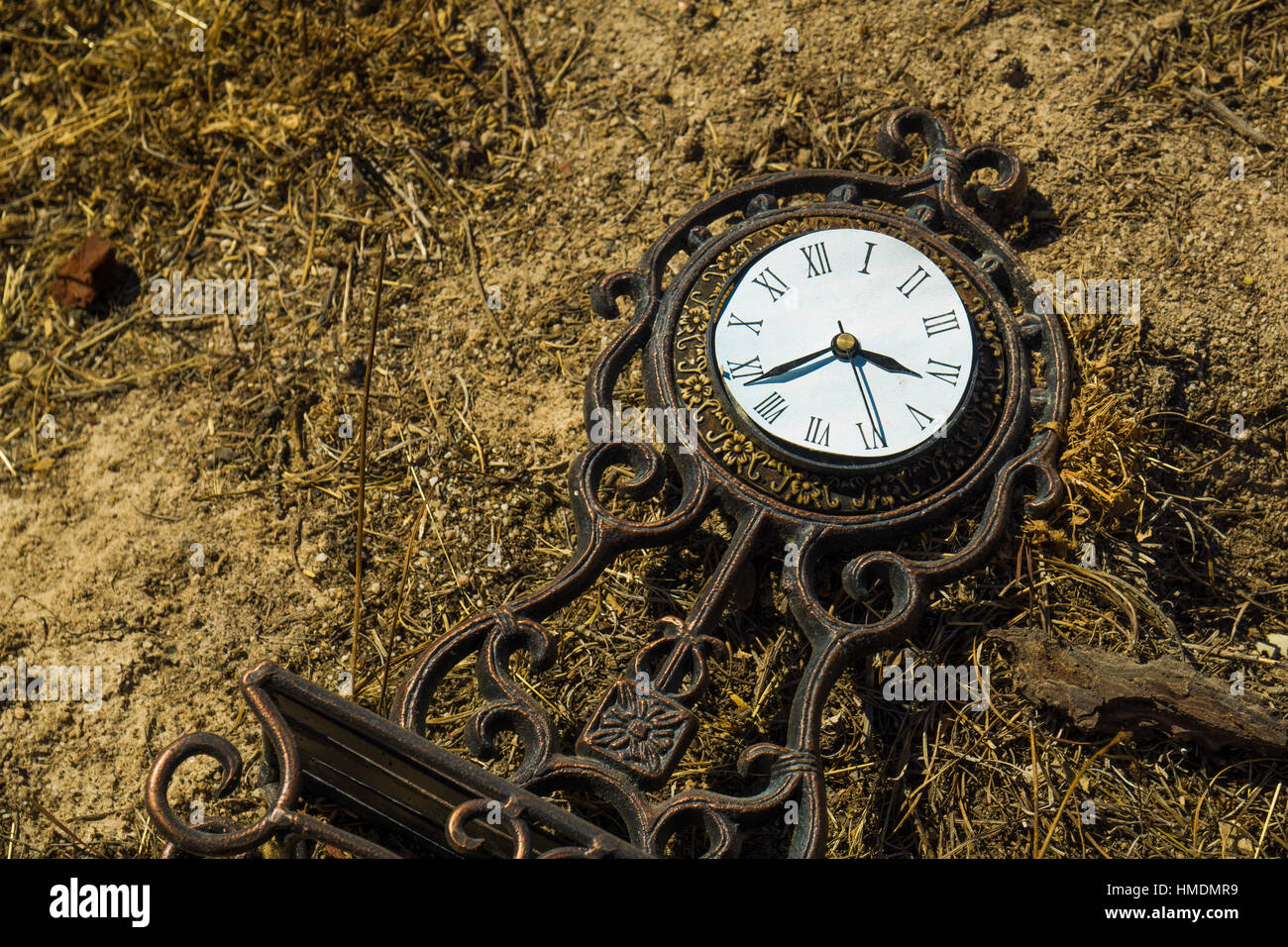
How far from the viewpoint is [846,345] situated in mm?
3031

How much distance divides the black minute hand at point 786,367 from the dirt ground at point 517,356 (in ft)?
2.26

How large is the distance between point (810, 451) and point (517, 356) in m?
1.24

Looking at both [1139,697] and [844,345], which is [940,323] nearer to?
[844,345]

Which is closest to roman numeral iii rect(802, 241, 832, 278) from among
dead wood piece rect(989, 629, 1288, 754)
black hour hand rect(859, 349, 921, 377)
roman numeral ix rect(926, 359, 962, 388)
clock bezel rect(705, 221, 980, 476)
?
clock bezel rect(705, 221, 980, 476)

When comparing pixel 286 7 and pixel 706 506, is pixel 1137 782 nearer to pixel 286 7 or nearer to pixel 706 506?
pixel 706 506

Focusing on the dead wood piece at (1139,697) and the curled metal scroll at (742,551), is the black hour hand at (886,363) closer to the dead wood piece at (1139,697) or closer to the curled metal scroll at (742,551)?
the curled metal scroll at (742,551)

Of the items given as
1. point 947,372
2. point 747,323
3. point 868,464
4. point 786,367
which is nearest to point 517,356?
point 747,323

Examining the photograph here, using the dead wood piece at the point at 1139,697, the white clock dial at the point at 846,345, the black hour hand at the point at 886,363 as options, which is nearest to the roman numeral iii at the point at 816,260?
the white clock dial at the point at 846,345

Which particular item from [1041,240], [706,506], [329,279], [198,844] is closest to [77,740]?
[198,844]

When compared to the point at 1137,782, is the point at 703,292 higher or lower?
higher

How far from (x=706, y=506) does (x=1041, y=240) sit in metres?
1.64

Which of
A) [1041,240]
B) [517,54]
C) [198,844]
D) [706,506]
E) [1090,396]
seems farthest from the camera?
[517,54]

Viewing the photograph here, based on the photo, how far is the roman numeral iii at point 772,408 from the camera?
9.82ft

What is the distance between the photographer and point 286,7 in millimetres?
4281
